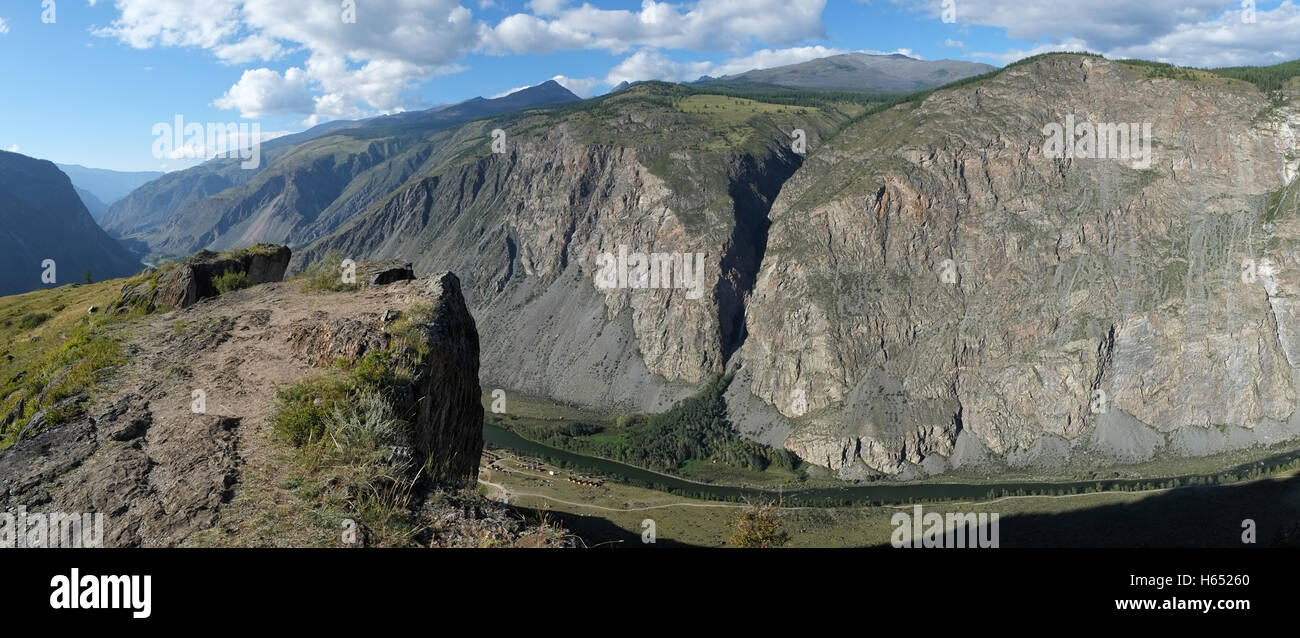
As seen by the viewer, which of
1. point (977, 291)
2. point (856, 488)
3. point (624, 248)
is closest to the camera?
point (856, 488)

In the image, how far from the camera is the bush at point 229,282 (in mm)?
21328

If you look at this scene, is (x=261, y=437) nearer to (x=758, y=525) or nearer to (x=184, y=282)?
(x=758, y=525)

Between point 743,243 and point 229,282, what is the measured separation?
5320 inches

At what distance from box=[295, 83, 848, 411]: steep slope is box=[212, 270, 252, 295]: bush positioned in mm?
119596

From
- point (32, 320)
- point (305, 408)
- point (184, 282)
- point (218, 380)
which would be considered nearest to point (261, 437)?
point (305, 408)

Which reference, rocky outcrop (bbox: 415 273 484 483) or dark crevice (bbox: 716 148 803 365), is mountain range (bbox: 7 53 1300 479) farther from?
rocky outcrop (bbox: 415 273 484 483)

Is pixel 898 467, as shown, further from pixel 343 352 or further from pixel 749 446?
pixel 343 352

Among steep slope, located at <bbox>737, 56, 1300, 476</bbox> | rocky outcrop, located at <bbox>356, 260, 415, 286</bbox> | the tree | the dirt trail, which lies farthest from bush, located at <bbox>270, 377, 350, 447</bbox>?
steep slope, located at <bbox>737, 56, 1300, 476</bbox>

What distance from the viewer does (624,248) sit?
15825cm

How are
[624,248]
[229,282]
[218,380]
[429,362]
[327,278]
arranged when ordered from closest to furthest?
[429,362] → [218,380] → [327,278] → [229,282] → [624,248]

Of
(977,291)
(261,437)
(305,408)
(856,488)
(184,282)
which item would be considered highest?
(977,291)

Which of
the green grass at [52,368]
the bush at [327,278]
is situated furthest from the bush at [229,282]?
the green grass at [52,368]

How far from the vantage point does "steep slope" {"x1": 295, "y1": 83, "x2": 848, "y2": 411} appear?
145375 millimetres

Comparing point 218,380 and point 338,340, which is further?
point 338,340
